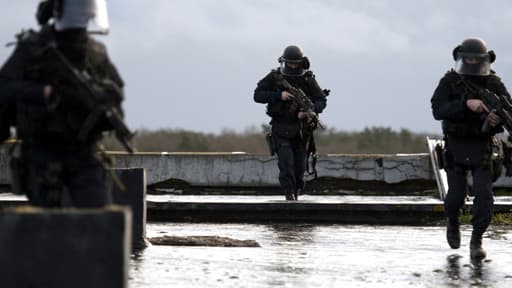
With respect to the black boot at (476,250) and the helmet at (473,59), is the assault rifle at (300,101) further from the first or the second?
the black boot at (476,250)

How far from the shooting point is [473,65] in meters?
11.6

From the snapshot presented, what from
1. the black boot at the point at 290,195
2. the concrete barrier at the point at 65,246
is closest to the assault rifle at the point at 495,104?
the concrete barrier at the point at 65,246

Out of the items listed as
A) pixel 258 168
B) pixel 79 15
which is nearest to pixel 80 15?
pixel 79 15

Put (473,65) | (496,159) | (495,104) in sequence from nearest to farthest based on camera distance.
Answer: (495,104) < (473,65) < (496,159)


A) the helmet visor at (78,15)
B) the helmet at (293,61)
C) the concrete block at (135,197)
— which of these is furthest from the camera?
the helmet at (293,61)

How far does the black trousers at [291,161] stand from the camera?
18156mm

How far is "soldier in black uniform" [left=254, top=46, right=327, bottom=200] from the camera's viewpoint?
57.7 ft

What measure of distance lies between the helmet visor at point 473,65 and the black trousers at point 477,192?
0.76 m

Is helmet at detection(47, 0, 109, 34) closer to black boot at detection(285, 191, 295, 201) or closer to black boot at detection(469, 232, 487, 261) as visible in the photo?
black boot at detection(469, 232, 487, 261)

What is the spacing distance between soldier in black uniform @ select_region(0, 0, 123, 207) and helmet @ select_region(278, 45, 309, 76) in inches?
387

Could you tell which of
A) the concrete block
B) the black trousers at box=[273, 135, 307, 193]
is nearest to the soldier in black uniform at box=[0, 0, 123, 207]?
the concrete block

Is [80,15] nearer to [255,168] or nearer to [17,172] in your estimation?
[17,172]

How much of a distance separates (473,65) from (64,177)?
4.89 meters

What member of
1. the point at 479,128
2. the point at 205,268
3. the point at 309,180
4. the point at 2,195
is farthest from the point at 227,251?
the point at 309,180
